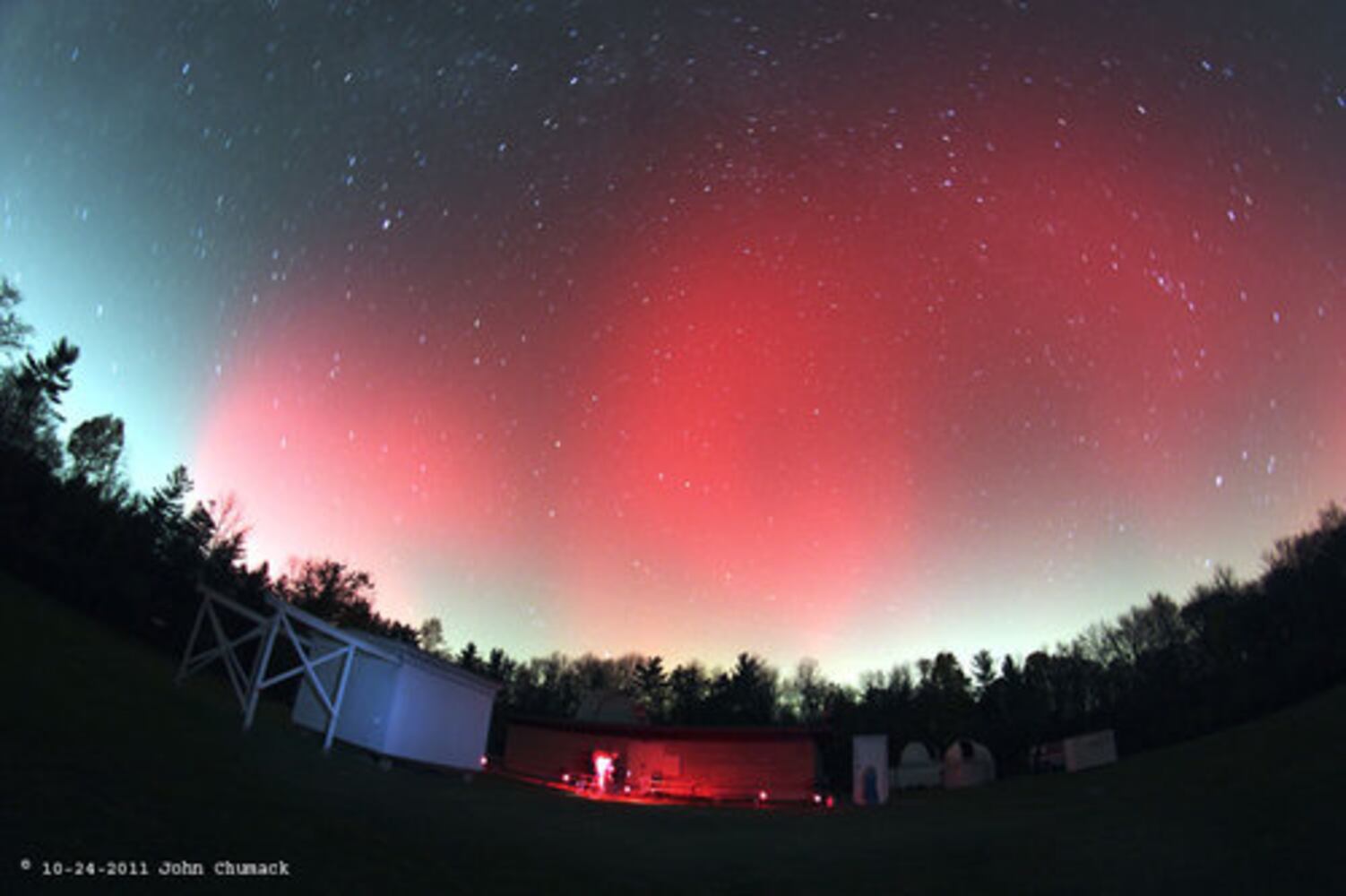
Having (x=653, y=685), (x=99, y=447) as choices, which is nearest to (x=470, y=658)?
(x=653, y=685)

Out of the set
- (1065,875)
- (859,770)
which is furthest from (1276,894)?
(859,770)

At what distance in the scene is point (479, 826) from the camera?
33.6ft

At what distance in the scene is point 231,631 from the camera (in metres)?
31.1

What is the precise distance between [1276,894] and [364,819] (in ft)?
34.3

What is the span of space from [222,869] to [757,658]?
262 feet

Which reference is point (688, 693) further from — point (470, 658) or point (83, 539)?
point (83, 539)

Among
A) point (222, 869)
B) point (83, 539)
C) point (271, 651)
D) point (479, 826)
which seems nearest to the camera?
point (222, 869)

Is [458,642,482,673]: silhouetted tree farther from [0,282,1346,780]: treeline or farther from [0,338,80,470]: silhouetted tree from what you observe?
[0,338,80,470]: silhouetted tree

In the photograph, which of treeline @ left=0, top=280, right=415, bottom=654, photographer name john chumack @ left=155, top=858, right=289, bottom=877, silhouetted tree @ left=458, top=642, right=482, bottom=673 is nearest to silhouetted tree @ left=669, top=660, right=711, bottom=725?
silhouetted tree @ left=458, top=642, right=482, bottom=673

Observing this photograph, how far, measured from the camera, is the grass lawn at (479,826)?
6.19m

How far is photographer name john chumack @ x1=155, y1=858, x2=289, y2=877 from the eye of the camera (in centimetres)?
530

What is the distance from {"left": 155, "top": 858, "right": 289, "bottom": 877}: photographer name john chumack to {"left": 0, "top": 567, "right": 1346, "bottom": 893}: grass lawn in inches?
3.9

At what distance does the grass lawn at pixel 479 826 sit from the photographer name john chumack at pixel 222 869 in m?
0.10

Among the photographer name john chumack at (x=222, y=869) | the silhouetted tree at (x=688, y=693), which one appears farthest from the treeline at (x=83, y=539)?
the silhouetted tree at (x=688, y=693)
